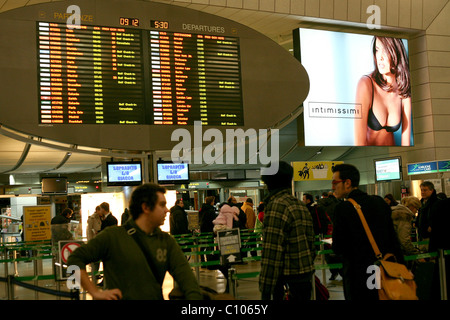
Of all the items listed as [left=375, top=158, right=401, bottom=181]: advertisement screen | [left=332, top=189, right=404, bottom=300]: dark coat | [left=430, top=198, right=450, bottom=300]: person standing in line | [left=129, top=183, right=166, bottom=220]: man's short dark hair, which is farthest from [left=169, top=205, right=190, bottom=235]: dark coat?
[left=129, top=183, right=166, bottom=220]: man's short dark hair

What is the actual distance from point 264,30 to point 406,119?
5060 millimetres

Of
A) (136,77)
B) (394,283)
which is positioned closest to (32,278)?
(136,77)

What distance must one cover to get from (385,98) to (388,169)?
Result: 113 inches

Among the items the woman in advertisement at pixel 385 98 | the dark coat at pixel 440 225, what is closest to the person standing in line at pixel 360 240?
the dark coat at pixel 440 225

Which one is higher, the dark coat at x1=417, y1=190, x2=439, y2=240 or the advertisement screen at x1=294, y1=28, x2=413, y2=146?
the advertisement screen at x1=294, y1=28, x2=413, y2=146

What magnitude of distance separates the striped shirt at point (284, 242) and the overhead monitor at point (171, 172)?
6403 mm

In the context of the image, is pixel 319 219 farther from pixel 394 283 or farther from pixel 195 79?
pixel 394 283

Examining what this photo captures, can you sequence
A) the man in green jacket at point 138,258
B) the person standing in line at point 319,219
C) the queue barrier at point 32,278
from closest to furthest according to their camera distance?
the man in green jacket at point 138,258 → the queue barrier at point 32,278 → the person standing in line at point 319,219

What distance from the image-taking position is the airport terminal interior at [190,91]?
8.09 metres

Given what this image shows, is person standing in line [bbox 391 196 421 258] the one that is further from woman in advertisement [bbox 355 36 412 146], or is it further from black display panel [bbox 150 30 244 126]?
woman in advertisement [bbox 355 36 412 146]

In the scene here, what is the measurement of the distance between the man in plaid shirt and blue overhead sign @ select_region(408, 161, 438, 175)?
46.8ft

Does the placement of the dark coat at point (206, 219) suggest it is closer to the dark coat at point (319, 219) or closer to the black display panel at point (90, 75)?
the dark coat at point (319, 219)

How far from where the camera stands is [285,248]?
4047 mm

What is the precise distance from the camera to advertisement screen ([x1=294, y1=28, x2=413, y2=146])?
15.9 metres
